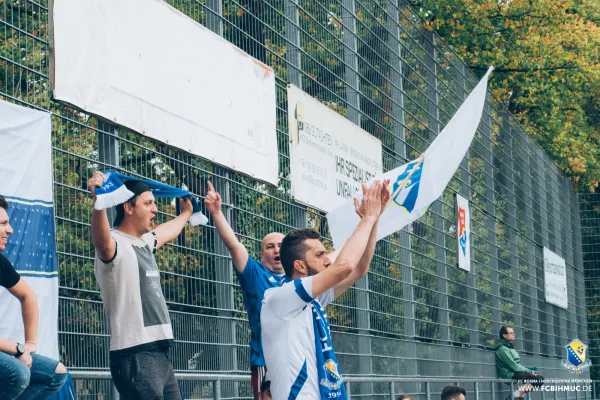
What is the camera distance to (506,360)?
16.1m

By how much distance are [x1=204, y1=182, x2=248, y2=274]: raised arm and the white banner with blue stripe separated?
35.0 inches

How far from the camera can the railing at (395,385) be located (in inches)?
242

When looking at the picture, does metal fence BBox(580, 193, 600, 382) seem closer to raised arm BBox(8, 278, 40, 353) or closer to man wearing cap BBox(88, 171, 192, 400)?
man wearing cap BBox(88, 171, 192, 400)

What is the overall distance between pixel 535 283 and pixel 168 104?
47.1 feet

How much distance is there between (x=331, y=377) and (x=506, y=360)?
11.5 meters

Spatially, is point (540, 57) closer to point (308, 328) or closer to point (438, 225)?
point (438, 225)

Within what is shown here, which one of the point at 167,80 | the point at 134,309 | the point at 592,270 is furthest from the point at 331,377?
the point at 592,270

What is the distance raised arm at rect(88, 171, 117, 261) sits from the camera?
17.3 feet

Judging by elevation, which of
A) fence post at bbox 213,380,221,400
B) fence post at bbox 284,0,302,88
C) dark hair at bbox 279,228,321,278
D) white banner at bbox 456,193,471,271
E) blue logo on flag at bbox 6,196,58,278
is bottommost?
fence post at bbox 213,380,221,400

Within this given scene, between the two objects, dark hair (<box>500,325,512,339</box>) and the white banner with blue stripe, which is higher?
the white banner with blue stripe

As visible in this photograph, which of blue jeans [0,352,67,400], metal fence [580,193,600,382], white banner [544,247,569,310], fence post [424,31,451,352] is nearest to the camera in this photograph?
blue jeans [0,352,67,400]

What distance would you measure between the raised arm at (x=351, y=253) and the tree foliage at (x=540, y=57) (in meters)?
19.4

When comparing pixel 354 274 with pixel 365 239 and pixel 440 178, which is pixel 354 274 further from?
pixel 440 178

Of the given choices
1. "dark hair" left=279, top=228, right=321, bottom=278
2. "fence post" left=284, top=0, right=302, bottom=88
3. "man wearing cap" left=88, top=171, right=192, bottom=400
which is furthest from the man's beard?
"fence post" left=284, top=0, right=302, bottom=88
